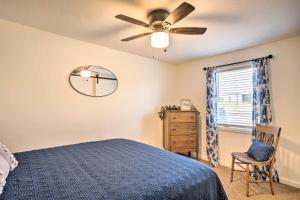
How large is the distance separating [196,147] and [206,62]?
72.2 inches

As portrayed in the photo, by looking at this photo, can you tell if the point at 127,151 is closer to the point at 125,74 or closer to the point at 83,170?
the point at 83,170

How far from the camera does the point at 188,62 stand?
4.14m

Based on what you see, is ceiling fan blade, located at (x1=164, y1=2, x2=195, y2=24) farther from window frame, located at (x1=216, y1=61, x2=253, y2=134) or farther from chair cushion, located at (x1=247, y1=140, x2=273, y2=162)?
chair cushion, located at (x1=247, y1=140, x2=273, y2=162)

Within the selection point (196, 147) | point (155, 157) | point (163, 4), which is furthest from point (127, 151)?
point (196, 147)

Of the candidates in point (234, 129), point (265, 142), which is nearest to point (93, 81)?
point (234, 129)

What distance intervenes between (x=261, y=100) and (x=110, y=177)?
8.76 feet

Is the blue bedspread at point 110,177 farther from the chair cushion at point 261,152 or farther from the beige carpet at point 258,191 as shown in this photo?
the chair cushion at point 261,152

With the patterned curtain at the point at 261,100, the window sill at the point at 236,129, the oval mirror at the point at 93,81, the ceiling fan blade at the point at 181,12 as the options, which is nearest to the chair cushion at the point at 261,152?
the patterned curtain at the point at 261,100

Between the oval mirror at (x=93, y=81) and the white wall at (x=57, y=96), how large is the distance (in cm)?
8

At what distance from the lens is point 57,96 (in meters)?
2.60

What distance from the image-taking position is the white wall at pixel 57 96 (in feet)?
7.41

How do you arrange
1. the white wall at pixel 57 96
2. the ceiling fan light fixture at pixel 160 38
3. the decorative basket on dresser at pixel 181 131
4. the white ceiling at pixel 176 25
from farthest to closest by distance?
1. the decorative basket on dresser at pixel 181 131
2. the white wall at pixel 57 96
3. the ceiling fan light fixture at pixel 160 38
4. the white ceiling at pixel 176 25

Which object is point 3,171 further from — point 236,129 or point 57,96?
point 236,129

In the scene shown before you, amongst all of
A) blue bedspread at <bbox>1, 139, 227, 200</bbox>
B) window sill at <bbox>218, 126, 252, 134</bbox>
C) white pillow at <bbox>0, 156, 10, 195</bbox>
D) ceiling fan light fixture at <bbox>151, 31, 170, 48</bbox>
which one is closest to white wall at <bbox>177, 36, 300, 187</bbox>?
window sill at <bbox>218, 126, 252, 134</bbox>
